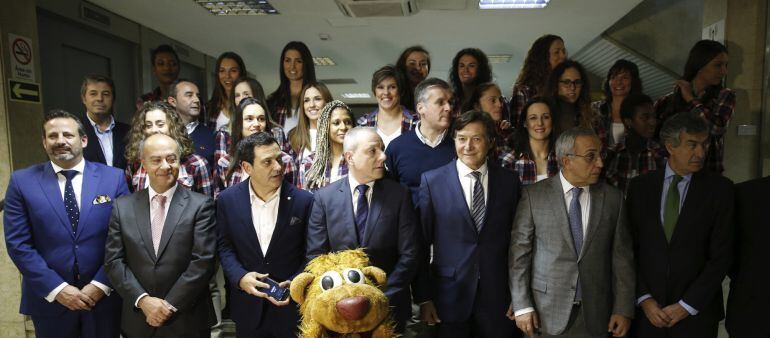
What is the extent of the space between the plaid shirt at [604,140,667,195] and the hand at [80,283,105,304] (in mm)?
3093

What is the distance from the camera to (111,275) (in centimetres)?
243

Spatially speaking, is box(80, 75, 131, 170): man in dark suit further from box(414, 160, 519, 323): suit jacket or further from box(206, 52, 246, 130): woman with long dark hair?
box(414, 160, 519, 323): suit jacket

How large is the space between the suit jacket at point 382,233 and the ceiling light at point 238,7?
3.57 meters

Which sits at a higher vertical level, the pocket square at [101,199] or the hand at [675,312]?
the pocket square at [101,199]

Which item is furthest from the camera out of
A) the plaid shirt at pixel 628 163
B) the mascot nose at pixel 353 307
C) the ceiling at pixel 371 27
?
the ceiling at pixel 371 27

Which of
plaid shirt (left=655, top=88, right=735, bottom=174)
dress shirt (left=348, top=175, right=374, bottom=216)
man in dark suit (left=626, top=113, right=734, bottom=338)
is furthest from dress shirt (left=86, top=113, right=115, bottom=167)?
plaid shirt (left=655, top=88, right=735, bottom=174)

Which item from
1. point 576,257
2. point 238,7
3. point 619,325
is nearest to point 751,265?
point 619,325

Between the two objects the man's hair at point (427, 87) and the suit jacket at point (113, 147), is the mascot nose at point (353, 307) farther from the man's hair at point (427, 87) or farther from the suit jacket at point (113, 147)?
the suit jacket at point (113, 147)

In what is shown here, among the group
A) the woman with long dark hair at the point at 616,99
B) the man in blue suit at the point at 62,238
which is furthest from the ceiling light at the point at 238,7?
the woman with long dark hair at the point at 616,99

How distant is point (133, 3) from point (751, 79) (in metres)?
5.86

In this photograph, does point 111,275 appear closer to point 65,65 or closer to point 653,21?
point 65,65

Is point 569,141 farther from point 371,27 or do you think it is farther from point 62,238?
point 371,27

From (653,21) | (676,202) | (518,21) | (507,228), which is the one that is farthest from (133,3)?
(653,21)

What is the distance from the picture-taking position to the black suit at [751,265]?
7.60 ft
